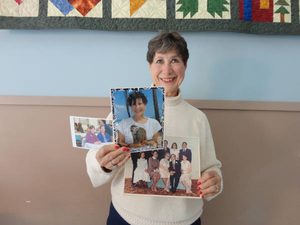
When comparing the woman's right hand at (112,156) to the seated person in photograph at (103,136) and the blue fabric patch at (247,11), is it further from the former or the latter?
the blue fabric patch at (247,11)

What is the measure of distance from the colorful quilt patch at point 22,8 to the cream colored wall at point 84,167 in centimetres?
48

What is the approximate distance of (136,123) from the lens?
2.39 ft

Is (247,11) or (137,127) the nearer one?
(137,127)

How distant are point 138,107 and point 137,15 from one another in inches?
28.2

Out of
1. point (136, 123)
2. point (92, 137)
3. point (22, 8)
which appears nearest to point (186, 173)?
point (136, 123)

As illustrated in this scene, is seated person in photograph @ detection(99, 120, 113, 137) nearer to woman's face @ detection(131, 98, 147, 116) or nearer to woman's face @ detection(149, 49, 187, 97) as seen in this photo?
woman's face @ detection(131, 98, 147, 116)

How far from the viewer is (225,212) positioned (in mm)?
1311

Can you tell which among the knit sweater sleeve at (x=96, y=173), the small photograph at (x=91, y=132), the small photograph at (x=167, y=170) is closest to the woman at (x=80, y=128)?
the small photograph at (x=91, y=132)

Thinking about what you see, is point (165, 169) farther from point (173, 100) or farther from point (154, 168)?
point (173, 100)

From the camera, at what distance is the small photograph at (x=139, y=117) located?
28.2 inches

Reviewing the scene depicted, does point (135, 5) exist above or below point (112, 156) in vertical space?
above

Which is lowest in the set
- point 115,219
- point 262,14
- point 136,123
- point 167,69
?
point 115,219

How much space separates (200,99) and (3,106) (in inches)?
44.4

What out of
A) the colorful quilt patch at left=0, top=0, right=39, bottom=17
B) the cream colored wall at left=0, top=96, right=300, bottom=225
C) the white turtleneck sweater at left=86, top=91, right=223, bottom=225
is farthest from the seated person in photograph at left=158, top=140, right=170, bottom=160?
the colorful quilt patch at left=0, top=0, right=39, bottom=17
